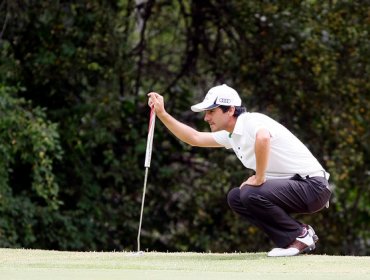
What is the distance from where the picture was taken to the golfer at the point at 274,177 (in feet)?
24.6

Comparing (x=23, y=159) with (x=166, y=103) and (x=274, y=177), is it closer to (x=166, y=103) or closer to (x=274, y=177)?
(x=166, y=103)

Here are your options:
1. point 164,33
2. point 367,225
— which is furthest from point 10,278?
point 367,225

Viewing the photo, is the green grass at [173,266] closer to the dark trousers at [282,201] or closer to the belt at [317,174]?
the dark trousers at [282,201]

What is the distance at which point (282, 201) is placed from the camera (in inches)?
299

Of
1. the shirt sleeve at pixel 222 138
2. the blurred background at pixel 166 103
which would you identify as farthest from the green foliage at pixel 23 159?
the shirt sleeve at pixel 222 138

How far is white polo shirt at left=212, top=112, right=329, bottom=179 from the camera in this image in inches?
293

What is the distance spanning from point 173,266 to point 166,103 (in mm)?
8151

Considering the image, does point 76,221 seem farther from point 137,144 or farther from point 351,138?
point 351,138

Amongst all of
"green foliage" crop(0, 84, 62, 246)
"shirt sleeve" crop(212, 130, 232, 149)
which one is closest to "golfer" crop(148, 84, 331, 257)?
"shirt sleeve" crop(212, 130, 232, 149)

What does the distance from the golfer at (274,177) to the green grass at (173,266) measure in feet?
0.70

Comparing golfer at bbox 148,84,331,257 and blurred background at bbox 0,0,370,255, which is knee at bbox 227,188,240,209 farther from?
blurred background at bbox 0,0,370,255

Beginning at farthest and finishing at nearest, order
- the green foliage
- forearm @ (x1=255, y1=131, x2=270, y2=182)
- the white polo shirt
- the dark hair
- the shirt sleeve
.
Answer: the green foliage → the shirt sleeve → the dark hair → the white polo shirt → forearm @ (x1=255, y1=131, x2=270, y2=182)

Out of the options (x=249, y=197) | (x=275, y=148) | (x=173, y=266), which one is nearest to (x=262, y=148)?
(x=275, y=148)

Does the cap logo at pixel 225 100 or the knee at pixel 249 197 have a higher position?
the cap logo at pixel 225 100
